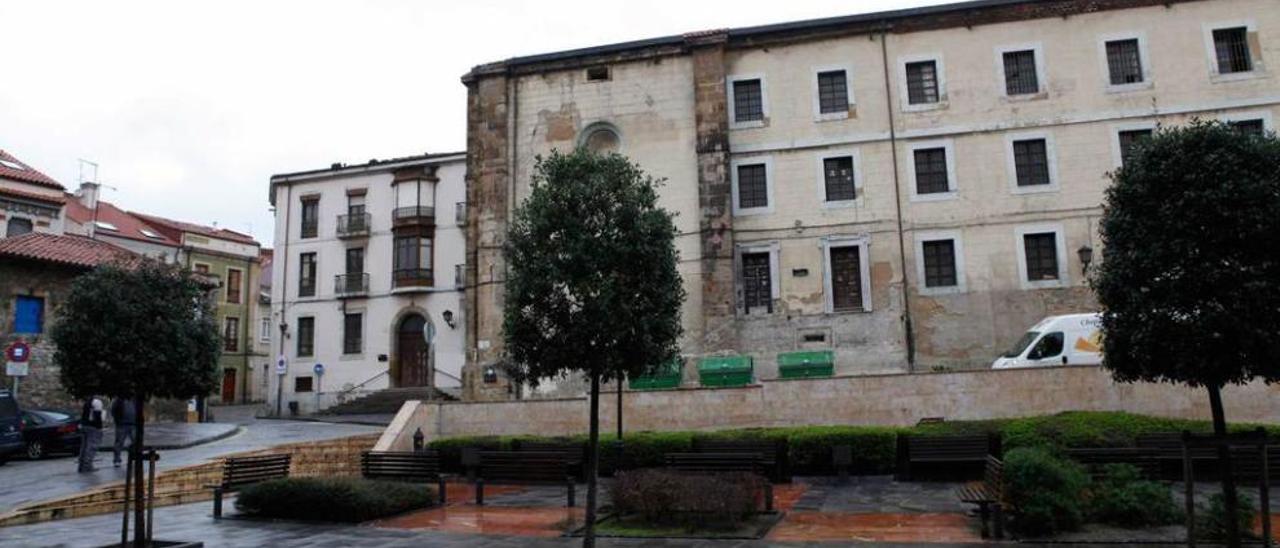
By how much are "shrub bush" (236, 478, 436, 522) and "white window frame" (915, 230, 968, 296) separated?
686 inches

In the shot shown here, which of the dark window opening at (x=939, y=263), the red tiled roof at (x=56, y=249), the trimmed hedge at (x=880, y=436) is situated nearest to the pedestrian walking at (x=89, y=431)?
the trimmed hedge at (x=880, y=436)

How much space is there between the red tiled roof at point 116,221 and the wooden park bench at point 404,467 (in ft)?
115

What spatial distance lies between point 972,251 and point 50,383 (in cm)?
2873

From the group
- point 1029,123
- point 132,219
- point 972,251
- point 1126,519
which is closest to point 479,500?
point 1126,519

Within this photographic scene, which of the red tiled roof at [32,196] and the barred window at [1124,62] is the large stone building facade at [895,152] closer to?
the barred window at [1124,62]

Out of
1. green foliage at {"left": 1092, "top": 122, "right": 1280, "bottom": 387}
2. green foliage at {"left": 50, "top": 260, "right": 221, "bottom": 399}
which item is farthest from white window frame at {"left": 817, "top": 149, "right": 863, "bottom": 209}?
green foliage at {"left": 50, "top": 260, "right": 221, "bottom": 399}

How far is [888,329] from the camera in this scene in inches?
993

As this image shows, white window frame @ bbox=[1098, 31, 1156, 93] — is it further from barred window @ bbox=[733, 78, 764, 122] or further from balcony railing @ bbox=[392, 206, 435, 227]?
balcony railing @ bbox=[392, 206, 435, 227]

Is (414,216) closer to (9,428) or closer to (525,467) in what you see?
(9,428)

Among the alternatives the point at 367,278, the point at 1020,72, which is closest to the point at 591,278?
the point at 1020,72

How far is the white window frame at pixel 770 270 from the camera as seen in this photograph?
1028 inches

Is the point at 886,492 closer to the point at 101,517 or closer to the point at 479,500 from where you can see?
the point at 479,500

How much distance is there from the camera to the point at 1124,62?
998 inches

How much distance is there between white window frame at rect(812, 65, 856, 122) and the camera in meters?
26.7
